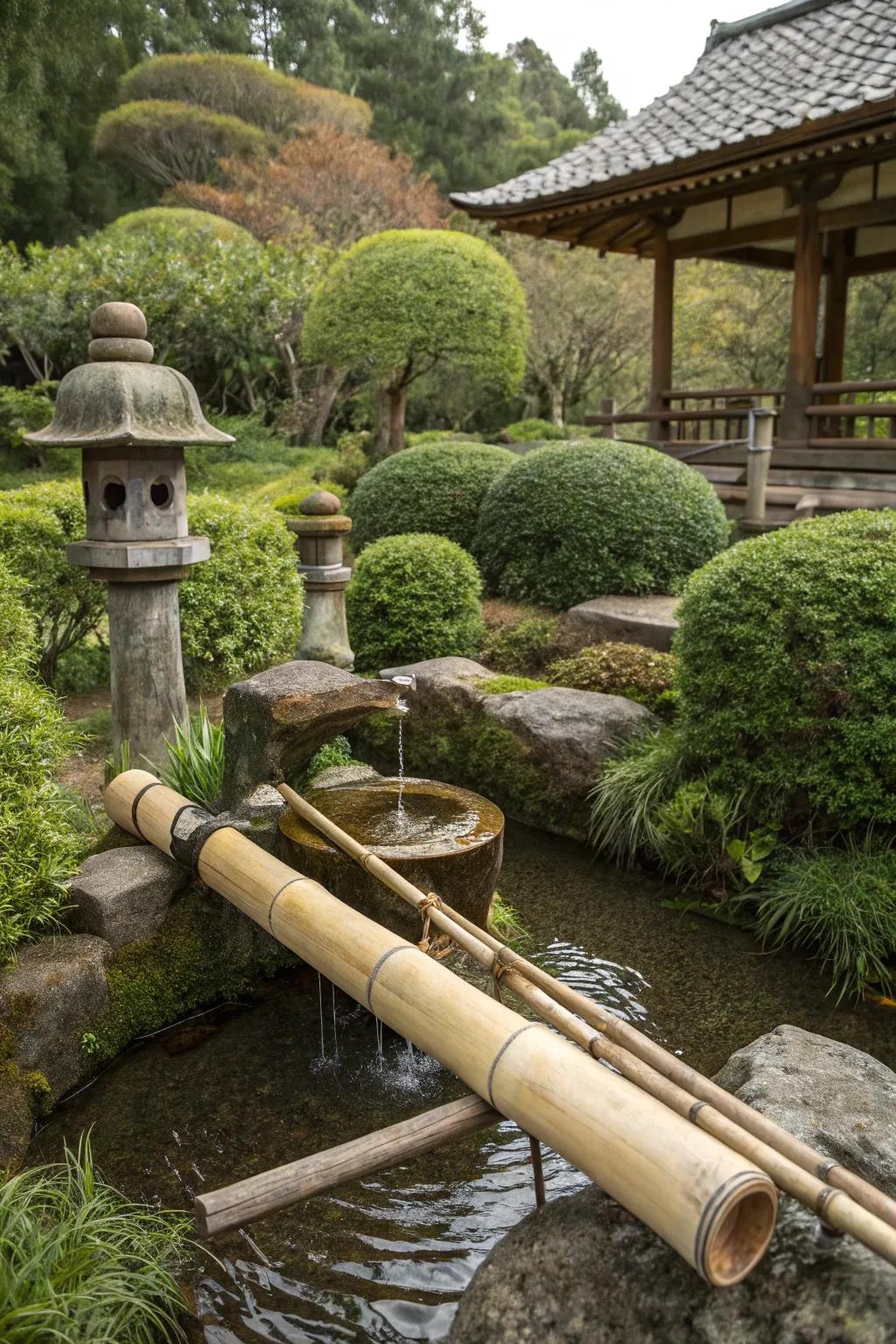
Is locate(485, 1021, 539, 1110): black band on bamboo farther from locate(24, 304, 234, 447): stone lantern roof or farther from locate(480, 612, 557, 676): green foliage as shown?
locate(480, 612, 557, 676): green foliage

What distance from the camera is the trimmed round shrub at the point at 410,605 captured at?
821cm

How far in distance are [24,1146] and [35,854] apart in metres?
0.96

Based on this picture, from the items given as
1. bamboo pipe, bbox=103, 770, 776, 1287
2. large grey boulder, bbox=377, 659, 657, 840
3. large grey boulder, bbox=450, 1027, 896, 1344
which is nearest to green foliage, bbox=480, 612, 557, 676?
large grey boulder, bbox=377, 659, 657, 840

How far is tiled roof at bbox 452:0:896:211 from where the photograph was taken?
9.05 metres

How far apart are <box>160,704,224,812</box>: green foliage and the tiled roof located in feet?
23.7

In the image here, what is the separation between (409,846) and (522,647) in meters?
4.64

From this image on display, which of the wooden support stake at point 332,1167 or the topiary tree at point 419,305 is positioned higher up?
the topiary tree at point 419,305

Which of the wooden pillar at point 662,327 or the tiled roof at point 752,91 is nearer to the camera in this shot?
the tiled roof at point 752,91

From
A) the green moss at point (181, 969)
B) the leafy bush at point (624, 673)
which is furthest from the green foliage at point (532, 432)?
the green moss at point (181, 969)

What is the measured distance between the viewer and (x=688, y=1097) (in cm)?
215

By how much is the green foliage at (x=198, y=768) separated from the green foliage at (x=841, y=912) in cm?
273

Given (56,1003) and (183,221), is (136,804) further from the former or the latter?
(183,221)

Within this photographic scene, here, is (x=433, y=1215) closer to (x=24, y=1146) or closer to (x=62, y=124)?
(x=24, y=1146)

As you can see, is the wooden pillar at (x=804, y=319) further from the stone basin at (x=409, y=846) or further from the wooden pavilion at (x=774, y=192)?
the stone basin at (x=409, y=846)
